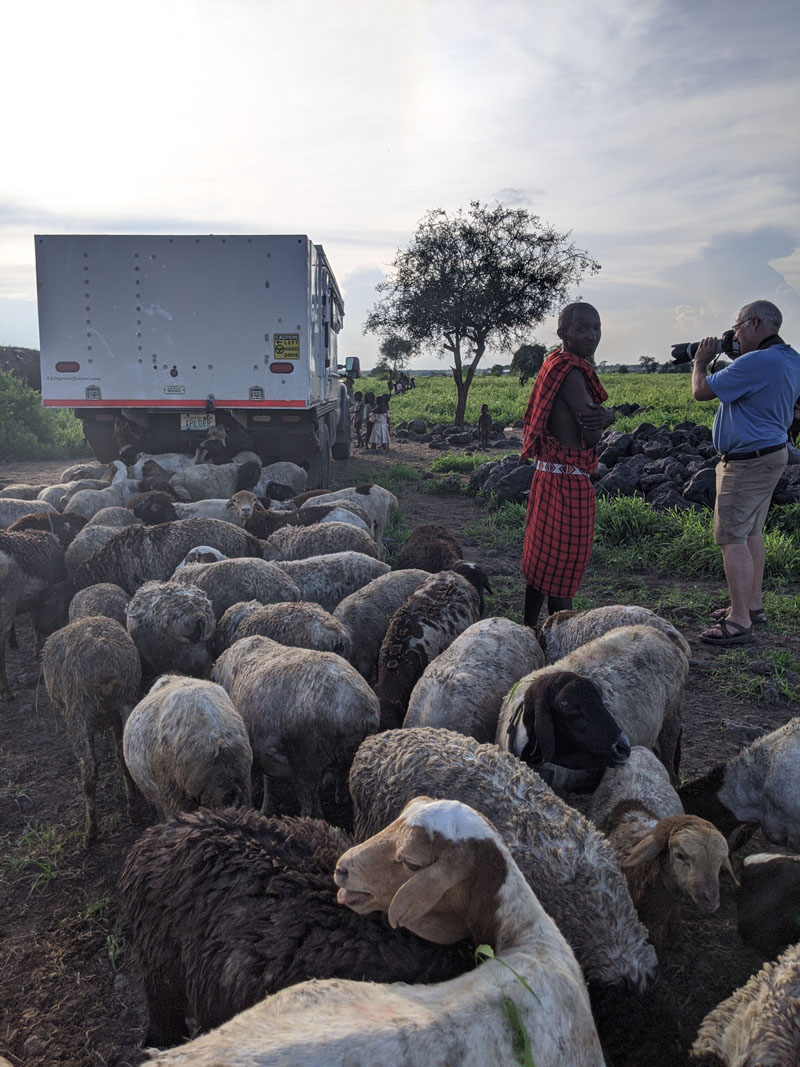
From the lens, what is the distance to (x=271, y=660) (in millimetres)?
4051

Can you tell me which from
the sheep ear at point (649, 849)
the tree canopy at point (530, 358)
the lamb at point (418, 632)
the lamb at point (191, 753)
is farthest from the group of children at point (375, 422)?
the tree canopy at point (530, 358)

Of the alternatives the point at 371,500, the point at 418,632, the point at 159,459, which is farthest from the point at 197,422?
the point at 418,632

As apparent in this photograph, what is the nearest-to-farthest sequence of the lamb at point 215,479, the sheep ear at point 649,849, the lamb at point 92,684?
the sheep ear at point 649,849 → the lamb at point 92,684 → the lamb at point 215,479

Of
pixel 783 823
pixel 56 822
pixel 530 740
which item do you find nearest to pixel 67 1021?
pixel 56 822

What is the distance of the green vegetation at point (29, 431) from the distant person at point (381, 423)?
8037 millimetres

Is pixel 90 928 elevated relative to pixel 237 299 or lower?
lower

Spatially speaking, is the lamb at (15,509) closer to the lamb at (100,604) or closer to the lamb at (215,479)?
the lamb at (215,479)

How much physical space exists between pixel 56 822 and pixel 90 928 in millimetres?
1001

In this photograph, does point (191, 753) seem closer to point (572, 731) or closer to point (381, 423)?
point (572, 731)

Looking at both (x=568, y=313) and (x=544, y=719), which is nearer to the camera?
(x=544, y=719)

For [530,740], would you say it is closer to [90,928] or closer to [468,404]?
[90,928]

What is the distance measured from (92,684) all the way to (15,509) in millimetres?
5056

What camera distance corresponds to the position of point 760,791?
338 cm

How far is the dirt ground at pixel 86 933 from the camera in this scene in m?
2.55
